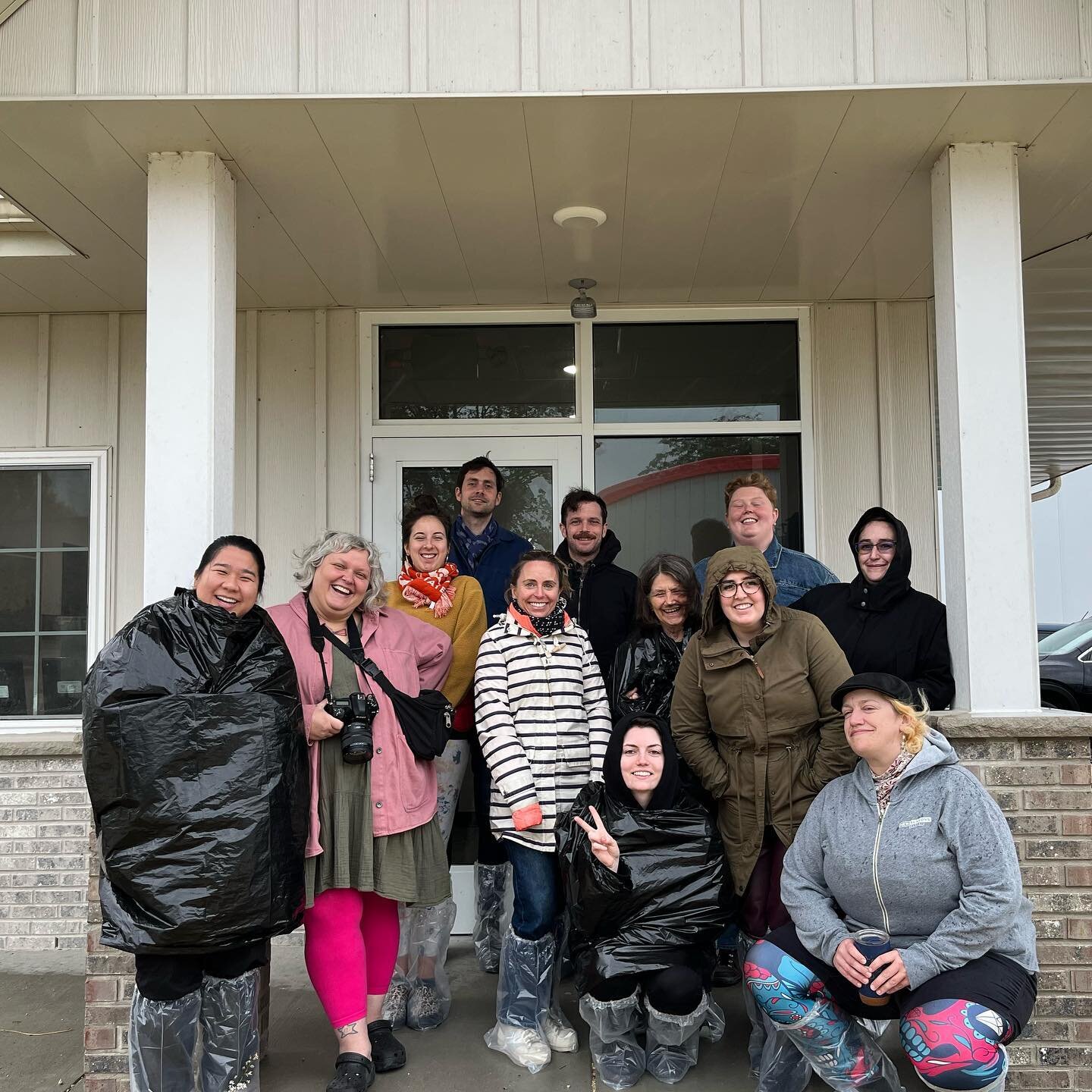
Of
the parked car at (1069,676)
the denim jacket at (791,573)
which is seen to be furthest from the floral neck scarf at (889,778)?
the parked car at (1069,676)

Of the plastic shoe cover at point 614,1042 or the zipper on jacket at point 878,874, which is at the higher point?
the zipper on jacket at point 878,874

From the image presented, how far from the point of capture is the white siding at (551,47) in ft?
10.0

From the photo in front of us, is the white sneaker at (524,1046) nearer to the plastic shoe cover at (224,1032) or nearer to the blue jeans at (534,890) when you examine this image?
the blue jeans at (534,890)

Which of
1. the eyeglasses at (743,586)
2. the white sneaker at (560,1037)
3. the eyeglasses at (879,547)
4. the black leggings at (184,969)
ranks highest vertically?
the eyeglasses at (879,547)

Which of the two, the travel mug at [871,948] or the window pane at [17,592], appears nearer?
the travel mug at [871,948]

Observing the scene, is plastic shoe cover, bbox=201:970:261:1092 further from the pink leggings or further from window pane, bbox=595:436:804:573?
window pane, bbox=595:436:804:573

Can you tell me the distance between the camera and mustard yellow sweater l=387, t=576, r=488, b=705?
3.61m

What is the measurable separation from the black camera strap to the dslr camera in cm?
9

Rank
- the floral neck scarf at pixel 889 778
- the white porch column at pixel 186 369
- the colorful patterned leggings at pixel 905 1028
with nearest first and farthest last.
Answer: the colorful patterned leggings at pixel 905 1028, the floral neck scarf at pixel 889 778, the white porch column at pixel 186 369

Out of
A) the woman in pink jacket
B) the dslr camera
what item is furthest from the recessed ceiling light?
the dslr camera

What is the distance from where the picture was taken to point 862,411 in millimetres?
4816

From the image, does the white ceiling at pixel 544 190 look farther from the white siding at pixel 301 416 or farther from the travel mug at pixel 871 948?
the travel mug at pixel 871 948

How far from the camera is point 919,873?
8.69ft

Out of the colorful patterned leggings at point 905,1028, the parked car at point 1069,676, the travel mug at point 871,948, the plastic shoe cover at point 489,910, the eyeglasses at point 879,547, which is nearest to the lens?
the colorful patterned leggings at point 905,1028
